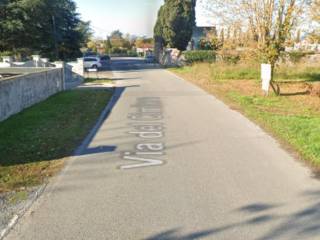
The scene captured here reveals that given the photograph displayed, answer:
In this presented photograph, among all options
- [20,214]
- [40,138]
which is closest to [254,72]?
[40,138]

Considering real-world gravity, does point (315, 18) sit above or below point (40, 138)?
above

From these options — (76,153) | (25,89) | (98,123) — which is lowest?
(76,153)

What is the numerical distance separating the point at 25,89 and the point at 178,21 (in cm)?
3303

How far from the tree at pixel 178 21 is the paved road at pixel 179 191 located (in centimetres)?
3615

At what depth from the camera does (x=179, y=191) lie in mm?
5020

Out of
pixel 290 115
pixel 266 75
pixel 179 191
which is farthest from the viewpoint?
pixel 266 75

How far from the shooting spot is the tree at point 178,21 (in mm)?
42875

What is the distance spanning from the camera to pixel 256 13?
16.6m

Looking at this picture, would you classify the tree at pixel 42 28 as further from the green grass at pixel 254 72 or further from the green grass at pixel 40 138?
the green grass at pixel 40 138

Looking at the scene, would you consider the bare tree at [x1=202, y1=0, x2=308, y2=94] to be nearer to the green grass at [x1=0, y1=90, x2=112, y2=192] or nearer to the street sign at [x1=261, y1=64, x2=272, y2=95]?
the street sign at [x1=261, y1=64, x2=272, y2=95]

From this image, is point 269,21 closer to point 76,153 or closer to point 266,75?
point 266,75

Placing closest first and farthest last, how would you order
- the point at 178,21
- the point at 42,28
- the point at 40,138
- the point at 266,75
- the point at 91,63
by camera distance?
the point at 40,138 → the point at 266,75 → the point at 42,28 → the point at 91,63 → the point at 178,21

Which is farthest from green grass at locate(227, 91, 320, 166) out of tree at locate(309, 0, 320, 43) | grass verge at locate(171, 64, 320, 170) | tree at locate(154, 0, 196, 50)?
tree at locate(154, 0, 196, 50)

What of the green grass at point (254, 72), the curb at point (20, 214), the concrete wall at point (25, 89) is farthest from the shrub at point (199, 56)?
the curb at point (20, 214)
